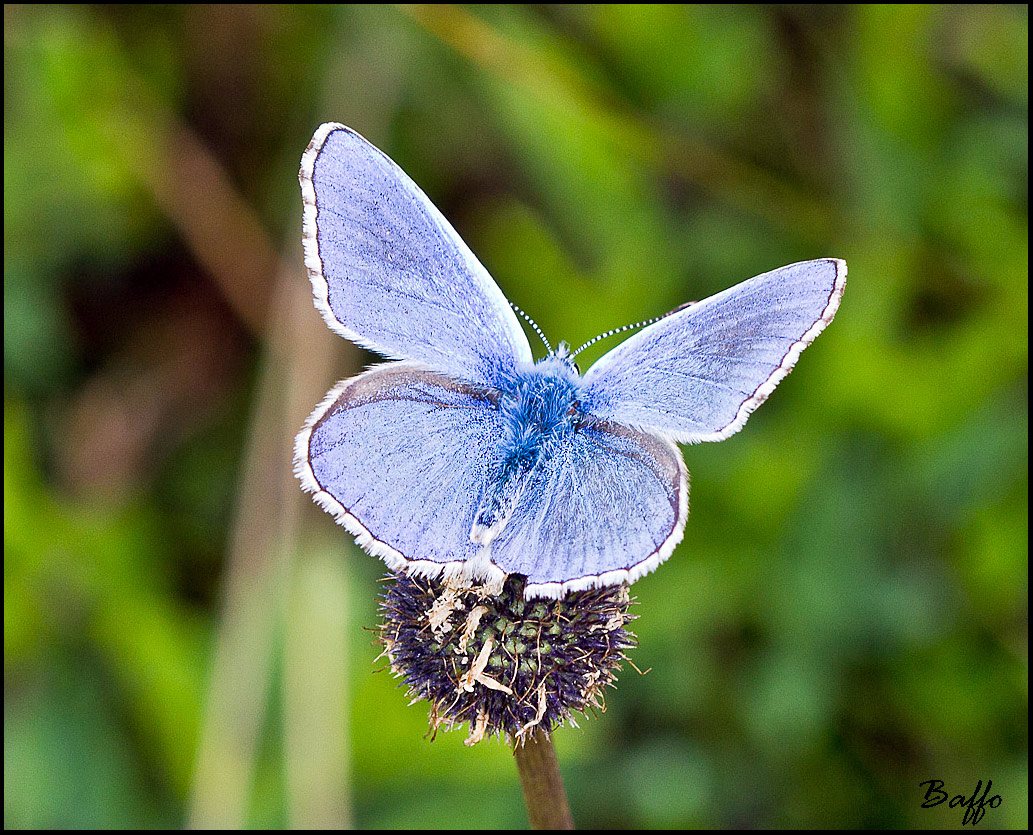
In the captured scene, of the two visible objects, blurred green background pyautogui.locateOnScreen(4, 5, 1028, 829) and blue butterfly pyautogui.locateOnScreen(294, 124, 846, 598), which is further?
blurred green background pyautogui.locateOnScreen(4, 5, 1028, 829)

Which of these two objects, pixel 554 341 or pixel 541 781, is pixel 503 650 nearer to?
pixel 541 781

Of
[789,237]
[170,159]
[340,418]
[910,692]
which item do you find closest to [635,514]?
[340,418]

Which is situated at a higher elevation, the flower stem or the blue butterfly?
the blue butterfly

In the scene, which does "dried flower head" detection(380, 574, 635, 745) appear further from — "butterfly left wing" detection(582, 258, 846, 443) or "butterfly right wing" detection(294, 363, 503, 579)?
"butterfly left wing" detection(582, 258, 846, 443)

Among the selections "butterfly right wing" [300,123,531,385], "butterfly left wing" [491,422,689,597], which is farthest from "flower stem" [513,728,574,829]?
"butterfly right wing" [300,123,531,385]

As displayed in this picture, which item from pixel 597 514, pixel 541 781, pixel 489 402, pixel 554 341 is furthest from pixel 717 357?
pixel 554 341

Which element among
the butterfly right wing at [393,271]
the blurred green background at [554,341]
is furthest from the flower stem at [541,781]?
the blurred green background at [554,341]
